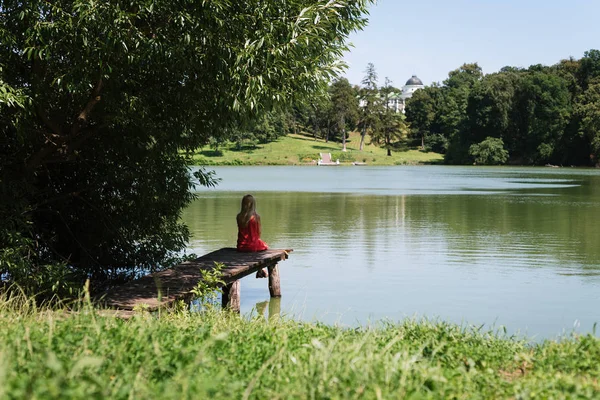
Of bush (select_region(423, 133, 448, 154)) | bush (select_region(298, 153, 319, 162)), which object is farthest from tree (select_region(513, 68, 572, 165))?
bush (select_region(298, 153, 319, 162))

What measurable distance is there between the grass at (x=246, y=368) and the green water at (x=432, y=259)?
298 cm

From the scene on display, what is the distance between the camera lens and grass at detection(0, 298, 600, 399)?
145 inches

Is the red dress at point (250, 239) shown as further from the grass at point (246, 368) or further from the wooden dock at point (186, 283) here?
the grass at point (246, 368)

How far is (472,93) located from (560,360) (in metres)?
106

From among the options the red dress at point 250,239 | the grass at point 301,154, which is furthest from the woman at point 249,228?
the grass at point 301,154

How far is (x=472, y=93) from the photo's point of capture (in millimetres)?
107312

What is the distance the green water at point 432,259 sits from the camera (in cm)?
1114

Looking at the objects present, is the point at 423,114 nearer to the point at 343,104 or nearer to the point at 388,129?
the point at 388,129

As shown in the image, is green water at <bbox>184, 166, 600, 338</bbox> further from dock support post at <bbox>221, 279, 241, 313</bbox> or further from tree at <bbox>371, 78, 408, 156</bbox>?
tree at <bbox>371, 78, 408, 156</bbox>

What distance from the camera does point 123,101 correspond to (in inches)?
397

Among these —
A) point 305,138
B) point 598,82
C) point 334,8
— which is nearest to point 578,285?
point 334,8

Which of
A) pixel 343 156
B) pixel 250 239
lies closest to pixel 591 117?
pixel 343 156

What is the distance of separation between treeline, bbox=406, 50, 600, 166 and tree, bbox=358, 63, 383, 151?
39.2 ft

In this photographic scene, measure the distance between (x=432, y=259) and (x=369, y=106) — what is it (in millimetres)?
105730
